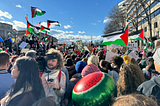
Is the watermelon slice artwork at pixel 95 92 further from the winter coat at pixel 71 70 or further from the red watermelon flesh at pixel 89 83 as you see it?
the winter coat at pixel 71 70

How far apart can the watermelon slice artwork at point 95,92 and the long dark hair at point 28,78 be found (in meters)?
0.57

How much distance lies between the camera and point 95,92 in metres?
1.31

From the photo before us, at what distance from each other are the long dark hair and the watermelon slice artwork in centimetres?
57

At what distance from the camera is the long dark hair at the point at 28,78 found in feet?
4.79

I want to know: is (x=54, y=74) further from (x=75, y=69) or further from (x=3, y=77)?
(x=75, y=69)

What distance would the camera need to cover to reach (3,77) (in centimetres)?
197

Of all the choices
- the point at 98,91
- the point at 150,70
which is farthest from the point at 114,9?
the point at 98,91

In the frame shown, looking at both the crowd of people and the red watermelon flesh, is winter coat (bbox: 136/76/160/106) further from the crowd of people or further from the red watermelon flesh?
the red watermelon flesh

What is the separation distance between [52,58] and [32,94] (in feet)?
2.84

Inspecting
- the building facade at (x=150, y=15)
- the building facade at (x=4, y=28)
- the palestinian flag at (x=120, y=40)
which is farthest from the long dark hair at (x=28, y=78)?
the building facade at (x=4, y=28)

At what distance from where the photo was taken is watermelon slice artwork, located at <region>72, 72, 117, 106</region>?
1.29 meters

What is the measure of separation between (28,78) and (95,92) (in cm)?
100

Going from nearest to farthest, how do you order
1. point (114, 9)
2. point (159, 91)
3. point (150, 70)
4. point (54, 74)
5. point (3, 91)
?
point (159, 91)
point (3, 91)
point (54, 74)
point (150, 70)
point (114, 9)

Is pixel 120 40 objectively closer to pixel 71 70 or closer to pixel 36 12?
pixel 71 70
